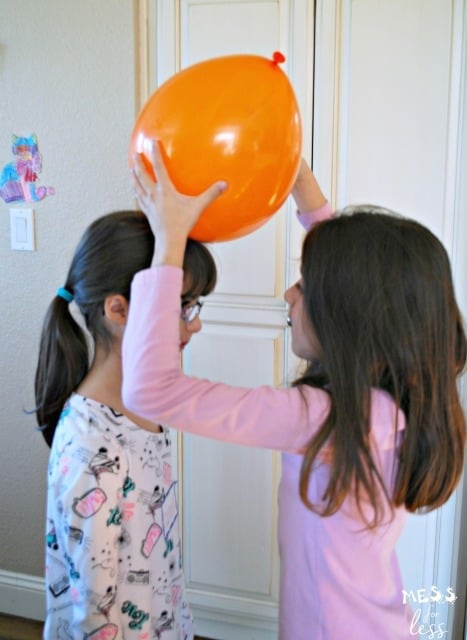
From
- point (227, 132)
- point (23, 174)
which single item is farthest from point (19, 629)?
point (227, 132)

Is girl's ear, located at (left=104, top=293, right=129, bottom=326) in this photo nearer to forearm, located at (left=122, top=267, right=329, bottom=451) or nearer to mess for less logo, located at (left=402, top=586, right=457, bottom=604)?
forearm, located at (left=122, top=267, right=329, bottom=451)

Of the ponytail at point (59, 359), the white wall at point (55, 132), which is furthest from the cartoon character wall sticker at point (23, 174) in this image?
the ponytail at point (59, 359)

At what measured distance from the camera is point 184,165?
813mm

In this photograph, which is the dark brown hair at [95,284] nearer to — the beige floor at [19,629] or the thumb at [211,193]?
the thumb at [211,193]

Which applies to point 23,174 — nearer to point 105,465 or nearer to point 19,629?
point 105,465

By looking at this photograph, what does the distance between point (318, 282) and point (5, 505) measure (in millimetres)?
1474

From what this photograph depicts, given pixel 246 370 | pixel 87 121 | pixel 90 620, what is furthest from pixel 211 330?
pixel 90 620

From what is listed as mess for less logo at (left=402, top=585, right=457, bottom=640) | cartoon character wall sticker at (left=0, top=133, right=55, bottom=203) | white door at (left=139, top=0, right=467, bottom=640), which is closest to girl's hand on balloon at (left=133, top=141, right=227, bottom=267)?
white door at (left=139, top=0, right=467, bottom=640)

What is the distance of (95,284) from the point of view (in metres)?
0.99

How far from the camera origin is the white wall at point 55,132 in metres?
1.62

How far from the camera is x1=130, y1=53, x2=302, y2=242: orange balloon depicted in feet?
2.66

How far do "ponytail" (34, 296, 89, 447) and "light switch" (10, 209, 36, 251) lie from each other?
744mm

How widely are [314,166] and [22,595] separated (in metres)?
1.53

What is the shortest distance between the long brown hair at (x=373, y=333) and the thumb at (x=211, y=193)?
15cm
